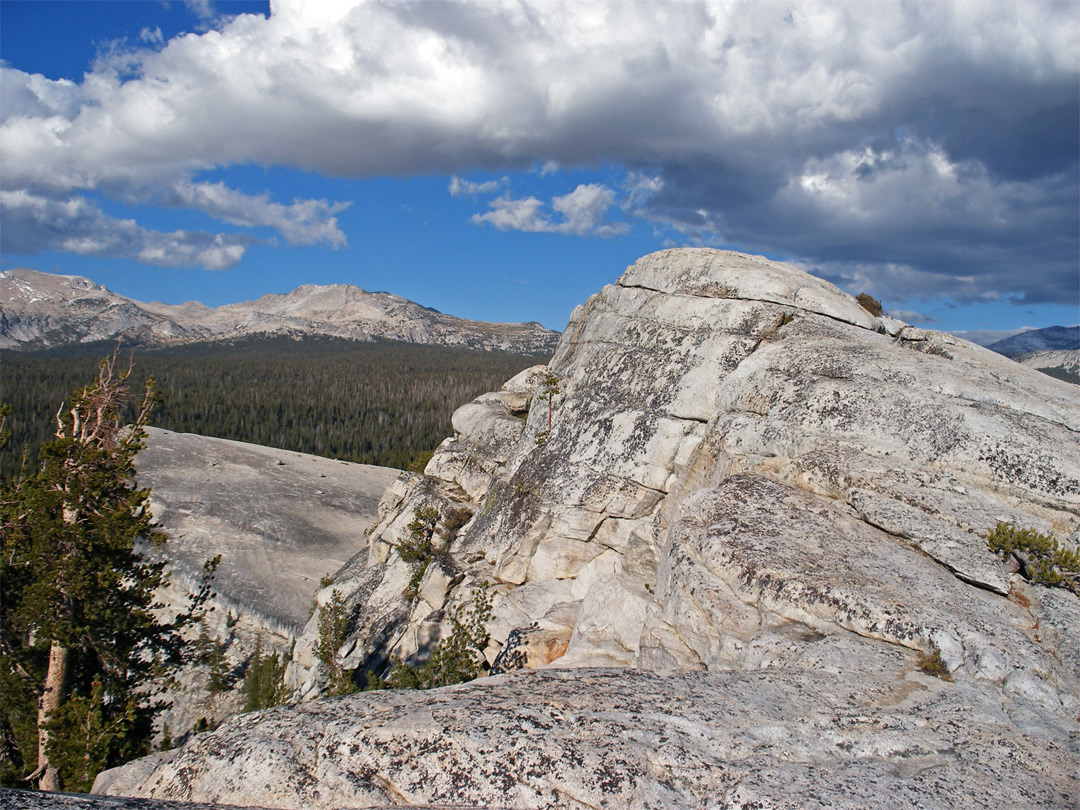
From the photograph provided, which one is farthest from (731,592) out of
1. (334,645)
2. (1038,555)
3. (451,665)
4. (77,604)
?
(77,604)

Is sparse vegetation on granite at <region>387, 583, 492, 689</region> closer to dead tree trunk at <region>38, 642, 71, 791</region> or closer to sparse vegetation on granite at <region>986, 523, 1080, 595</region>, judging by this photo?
dead tree trunk at <region>38, 642, 71, 791</region>

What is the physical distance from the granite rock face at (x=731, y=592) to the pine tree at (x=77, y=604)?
10.6m

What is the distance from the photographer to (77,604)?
62.4ft

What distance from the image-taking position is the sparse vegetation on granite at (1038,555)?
13.4m

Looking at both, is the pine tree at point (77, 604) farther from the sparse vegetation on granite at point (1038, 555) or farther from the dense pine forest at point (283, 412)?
the dense pine forest at point (283, 412)

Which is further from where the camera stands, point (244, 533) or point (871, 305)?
point (244, 533)

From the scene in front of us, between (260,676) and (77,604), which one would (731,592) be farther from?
(260,676)

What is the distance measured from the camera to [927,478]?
16.1m

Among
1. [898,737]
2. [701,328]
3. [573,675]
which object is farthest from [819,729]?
[701,328]

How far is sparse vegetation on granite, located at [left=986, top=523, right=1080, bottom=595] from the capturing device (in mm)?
13367

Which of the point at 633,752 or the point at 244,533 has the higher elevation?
the point at 633,752

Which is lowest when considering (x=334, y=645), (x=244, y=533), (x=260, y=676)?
(x=260, y=676)

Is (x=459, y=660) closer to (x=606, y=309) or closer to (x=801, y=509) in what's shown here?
(x=801, y=509)

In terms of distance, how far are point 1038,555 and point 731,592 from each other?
659 centimetres
